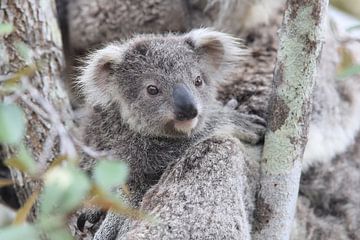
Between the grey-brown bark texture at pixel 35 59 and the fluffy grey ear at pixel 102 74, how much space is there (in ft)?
0.79

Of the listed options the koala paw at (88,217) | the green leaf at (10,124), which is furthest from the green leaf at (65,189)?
the koala paw at (88,217)

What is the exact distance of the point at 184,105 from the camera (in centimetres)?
325

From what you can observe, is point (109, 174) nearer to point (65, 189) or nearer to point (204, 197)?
point (65, 189)

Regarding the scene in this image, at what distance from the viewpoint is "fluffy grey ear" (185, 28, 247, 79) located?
3.92 m

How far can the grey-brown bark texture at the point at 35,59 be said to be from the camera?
153 inches

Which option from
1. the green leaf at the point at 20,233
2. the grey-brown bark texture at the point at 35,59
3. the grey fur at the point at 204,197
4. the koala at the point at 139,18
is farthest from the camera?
the koala at the point at 139,18

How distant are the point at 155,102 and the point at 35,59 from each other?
0.87m

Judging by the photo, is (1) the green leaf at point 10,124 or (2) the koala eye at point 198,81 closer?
(1) the green leaf at point 10,124

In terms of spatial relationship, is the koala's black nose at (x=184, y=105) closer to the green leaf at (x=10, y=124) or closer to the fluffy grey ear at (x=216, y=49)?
the fluffy grey ear at (x=216, y=49)

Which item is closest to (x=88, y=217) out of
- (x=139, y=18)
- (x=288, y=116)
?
(x=288, y=116)

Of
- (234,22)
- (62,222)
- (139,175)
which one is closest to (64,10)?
(234,22)

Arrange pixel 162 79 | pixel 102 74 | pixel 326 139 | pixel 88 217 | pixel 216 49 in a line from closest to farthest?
1. pixel 162 79
2. pixel 88 217
3. pixel 102 74
4. pixel 216 49
5. pixel 326 139

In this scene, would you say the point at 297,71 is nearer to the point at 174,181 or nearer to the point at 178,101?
the point at 178,101

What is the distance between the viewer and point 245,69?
4906mm
